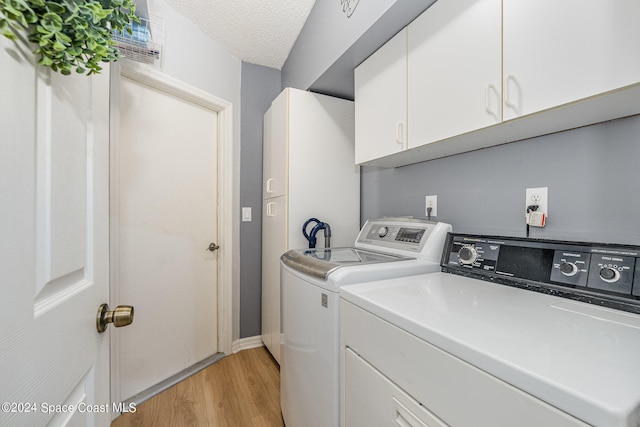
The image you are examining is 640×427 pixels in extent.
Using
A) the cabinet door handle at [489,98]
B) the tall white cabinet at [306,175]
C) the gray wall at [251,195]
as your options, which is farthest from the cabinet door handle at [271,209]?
the cabinet door handle at [489,98]

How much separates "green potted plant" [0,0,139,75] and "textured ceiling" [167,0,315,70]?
164 cm

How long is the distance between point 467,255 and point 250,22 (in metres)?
2.10

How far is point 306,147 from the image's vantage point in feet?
6.33

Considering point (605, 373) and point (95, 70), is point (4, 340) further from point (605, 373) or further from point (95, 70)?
point (605, 373)

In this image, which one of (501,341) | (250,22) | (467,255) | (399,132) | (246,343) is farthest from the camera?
(246,343)

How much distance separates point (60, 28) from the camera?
0.43 m

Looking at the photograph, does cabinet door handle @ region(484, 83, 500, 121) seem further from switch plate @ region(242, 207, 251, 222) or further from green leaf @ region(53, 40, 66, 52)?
switch plate @ region(242, 207, 251, 222)

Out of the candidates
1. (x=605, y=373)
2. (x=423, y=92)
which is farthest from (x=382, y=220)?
(x=605, y=373)

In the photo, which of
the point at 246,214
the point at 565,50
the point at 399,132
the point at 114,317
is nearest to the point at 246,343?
the point at 246,214

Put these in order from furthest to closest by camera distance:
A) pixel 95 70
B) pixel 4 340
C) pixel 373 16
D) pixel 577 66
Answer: pixel 373 16, pixel 577 66, pixel 95 70, pixel 4 340

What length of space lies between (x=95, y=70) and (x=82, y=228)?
0.33 m

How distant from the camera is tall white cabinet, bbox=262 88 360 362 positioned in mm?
1903

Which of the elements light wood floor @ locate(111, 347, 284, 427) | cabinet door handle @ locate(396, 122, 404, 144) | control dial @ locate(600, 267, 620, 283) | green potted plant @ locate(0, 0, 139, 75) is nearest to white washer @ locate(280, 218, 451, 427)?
light wood floor @ locate(111, 347, 284, 427)

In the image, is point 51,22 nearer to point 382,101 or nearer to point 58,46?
point 58,46
